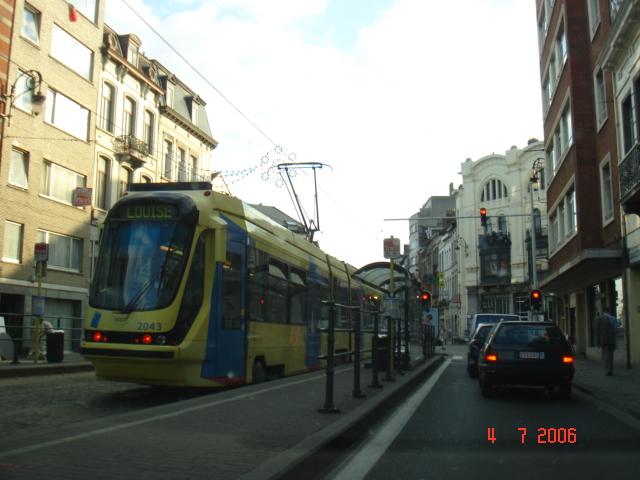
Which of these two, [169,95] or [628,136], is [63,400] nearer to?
[628,136]

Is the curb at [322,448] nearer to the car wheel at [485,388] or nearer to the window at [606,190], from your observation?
the car wheel at [485,388]

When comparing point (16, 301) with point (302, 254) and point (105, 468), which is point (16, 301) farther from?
point (105, 468)

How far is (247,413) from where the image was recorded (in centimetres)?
757

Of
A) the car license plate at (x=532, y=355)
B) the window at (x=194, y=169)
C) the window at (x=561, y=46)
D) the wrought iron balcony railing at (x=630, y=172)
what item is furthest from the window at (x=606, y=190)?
Answer: the window at (x=194, y=169)

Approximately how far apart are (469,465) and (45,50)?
2685cm

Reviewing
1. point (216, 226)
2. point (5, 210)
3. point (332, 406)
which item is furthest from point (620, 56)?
point (5, 210)

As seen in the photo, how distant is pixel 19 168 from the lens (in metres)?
26.2

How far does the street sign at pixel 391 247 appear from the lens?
15.5 m

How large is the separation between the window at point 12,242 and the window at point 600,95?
854 inches

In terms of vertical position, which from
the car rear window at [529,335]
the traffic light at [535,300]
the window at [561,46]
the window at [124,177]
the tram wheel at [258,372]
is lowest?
the tram wheel at [258,372]

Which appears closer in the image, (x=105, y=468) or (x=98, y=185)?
(x=105, y=468)

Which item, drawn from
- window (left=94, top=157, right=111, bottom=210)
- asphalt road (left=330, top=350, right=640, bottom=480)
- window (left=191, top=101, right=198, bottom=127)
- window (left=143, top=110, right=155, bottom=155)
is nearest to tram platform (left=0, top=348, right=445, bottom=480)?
asphalt road (left=330, top=350, right=640, bottom=480)

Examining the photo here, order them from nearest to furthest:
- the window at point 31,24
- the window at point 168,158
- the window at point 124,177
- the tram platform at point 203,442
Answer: the tram platform at point 203,442 → the window at point 31,24 → the window at point 124,177 → the window at point 168,158

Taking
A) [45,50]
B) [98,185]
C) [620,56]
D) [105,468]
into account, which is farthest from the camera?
[98,185]
